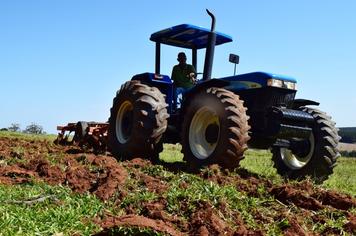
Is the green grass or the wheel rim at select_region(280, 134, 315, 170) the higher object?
the wheel rim at select_region(280, 134, 315, 170)

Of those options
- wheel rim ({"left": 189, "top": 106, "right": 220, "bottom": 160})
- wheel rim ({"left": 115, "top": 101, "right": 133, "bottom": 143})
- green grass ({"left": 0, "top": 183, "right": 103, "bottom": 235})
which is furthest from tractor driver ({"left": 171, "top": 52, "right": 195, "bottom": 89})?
green grass ({"left": 0, "top": 183, "right": 103, "bottom": 235})

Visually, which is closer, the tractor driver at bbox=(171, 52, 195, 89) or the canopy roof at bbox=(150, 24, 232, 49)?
the canopy roof at bbox=(150, 24, 232, 49)

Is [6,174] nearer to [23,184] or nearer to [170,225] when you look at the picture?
[23,184]

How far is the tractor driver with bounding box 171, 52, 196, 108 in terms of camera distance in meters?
9.87

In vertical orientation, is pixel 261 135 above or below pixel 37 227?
above

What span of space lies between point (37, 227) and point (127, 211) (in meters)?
0.88

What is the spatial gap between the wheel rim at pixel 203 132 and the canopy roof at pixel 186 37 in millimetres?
2034

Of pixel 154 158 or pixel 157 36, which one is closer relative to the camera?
pixel 154 158

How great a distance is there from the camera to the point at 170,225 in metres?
3.98

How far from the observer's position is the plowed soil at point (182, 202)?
396 cm

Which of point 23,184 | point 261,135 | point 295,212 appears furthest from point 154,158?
point 295,212

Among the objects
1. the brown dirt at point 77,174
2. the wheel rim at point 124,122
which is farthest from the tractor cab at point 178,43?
the brown dirt at point 77,174

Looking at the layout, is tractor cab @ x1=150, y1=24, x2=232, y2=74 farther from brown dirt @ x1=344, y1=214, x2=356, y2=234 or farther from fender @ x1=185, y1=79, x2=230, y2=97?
brown dirt @ x1=344, y1=214, x2=356, y2=234

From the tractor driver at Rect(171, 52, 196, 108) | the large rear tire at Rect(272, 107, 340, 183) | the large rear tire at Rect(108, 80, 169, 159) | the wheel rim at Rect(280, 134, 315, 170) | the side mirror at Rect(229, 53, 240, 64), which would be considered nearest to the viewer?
the large rear tire at Rect(272, 107, 340, 183)
